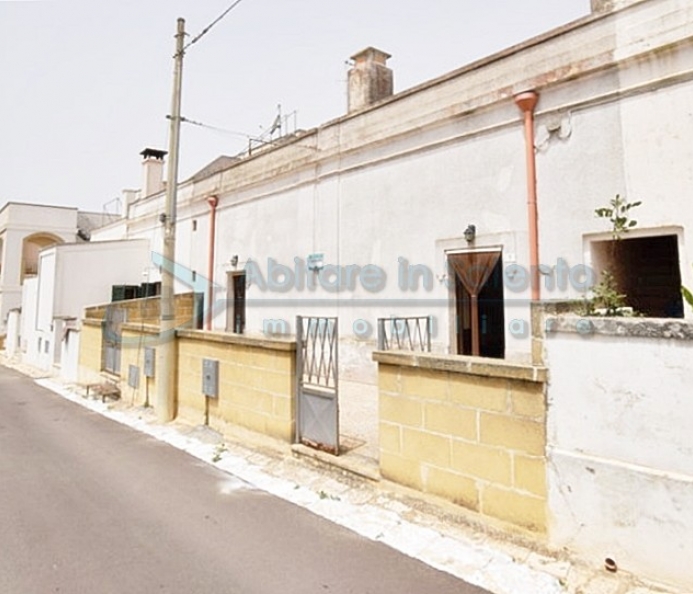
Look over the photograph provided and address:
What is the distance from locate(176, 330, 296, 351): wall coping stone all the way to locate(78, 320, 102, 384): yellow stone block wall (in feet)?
17.9

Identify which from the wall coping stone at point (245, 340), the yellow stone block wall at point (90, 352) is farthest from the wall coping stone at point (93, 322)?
the wall coping stone at point (245, 340)

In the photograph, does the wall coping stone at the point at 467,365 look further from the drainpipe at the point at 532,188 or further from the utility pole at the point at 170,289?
the utility pole at the point at 170,289

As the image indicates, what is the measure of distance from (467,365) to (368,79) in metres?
7.95

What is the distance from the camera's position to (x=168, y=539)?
3686 mm

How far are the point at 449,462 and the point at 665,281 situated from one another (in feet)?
16.4

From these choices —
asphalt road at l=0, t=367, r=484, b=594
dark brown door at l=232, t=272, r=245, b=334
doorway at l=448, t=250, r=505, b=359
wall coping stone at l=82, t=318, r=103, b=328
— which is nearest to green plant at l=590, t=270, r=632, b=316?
asphalt road at l=0, t=367, r=484, b=594

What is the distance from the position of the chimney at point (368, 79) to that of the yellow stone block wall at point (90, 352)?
8.61 meters

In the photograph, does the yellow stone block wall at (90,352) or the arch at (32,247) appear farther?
the arch at (32,247)

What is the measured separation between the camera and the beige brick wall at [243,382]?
18.2ft

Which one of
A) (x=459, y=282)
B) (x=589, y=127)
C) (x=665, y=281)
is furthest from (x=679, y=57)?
(x=459, y=282)

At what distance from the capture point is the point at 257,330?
11656mm

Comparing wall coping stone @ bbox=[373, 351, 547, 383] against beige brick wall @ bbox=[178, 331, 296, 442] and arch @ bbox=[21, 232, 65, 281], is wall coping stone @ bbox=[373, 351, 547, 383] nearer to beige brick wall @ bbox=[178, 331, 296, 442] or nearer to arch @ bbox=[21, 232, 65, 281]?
beige brick wall @ bbox=[178, 331, 296, 442]

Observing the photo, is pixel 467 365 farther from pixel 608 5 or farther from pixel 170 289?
pixel 608 5

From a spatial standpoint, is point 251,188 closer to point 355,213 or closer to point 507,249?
point 355,213
